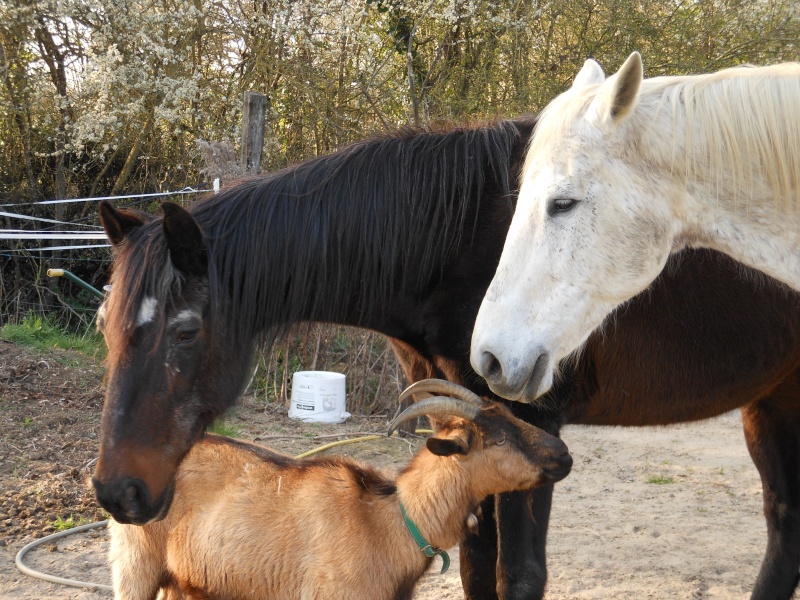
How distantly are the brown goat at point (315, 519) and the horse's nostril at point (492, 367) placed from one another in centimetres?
95

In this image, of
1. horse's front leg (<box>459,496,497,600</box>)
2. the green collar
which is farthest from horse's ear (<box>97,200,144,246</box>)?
horse's front leg (<box>459,496,497,600</box>)

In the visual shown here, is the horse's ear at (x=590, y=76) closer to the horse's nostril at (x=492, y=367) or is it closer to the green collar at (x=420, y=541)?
the horse's nostril at (x=492, y=367)

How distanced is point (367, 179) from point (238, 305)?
2.35 ft

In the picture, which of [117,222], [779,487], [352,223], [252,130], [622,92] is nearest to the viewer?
[622,92]

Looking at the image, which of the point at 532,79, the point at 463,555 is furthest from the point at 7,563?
the point at 532,79

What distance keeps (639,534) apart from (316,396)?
342 centimetres

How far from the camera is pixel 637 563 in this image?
15.9ft

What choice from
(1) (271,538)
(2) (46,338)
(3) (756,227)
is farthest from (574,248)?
(2) (46,338)

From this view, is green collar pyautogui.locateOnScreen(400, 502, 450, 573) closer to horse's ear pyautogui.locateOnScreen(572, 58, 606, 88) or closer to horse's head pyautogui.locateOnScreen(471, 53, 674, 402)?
horse's head pyautogui.locateOnScreen(471, 53, 674, 402)

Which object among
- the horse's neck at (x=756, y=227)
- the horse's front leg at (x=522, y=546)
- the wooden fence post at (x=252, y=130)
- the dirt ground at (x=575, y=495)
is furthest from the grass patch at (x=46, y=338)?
the horse's neck at (x=756, y=227)

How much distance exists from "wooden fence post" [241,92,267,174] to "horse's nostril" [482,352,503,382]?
5068 mm

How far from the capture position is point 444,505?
3.45m

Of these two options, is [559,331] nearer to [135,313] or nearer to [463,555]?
[135,313]

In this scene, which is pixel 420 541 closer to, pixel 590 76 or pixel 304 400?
pixel 590 76
